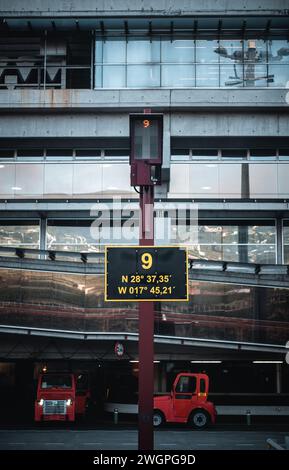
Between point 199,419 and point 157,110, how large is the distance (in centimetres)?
1458

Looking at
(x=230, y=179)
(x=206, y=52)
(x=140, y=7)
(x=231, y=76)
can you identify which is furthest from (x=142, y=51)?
(x=230, y=179)

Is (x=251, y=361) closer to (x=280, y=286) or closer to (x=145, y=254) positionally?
(x=280, y=286)

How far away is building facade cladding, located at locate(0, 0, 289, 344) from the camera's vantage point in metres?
29.9

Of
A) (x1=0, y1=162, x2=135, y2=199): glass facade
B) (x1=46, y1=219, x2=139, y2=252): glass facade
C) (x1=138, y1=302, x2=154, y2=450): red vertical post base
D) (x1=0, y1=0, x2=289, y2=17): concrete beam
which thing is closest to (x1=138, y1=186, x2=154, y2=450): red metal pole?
(x1=138, y1=302, x2=154, y2=450): red vertical post base

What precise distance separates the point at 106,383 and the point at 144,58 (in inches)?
623

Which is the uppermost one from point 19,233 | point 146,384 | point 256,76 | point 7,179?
point 256,76

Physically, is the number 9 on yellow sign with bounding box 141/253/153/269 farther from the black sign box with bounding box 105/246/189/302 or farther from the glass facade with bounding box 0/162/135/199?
the glass facade with bounding box 0/162/135/199

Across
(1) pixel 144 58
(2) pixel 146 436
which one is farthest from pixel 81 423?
(1) pixel 144 58

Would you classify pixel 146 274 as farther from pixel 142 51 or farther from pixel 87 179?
pixel 142 51

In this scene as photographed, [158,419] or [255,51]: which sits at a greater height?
[255,51]

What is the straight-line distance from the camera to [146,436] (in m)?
11.7

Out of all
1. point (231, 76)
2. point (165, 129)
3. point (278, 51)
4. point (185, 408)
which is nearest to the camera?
point (185, 408)

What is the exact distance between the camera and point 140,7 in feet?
98.2

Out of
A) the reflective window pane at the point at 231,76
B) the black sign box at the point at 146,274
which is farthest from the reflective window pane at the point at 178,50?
the black sign box at the point at 146,274
